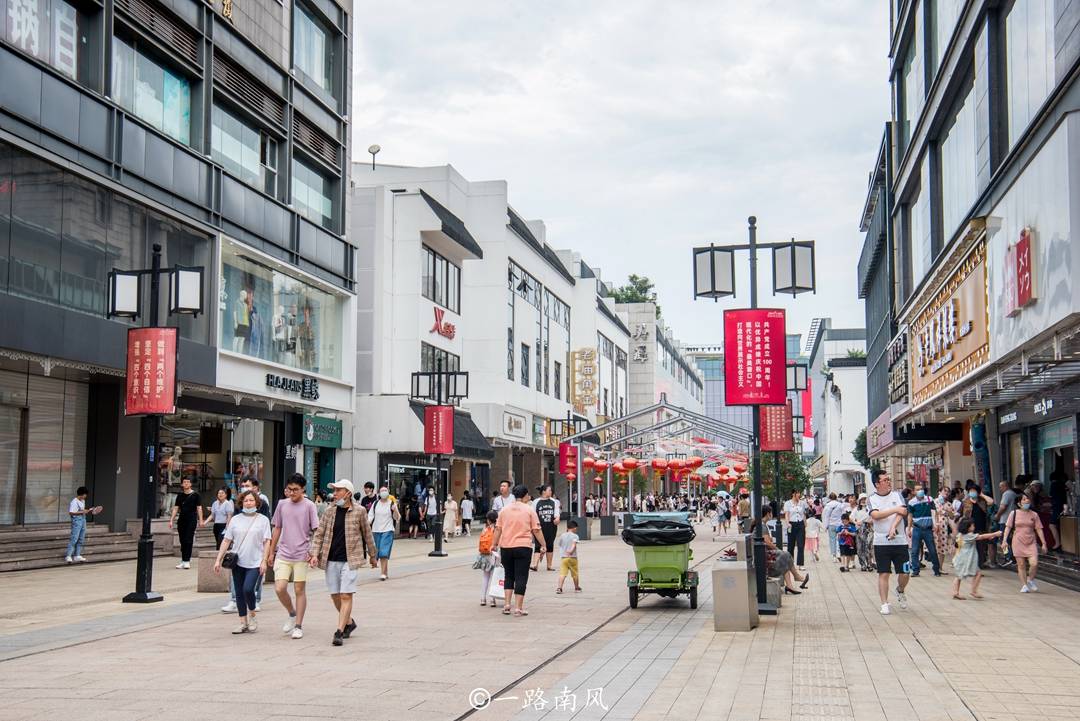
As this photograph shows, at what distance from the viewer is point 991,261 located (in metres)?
17.2

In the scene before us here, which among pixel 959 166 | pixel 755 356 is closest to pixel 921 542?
pixel 959 166

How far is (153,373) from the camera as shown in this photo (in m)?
16.5

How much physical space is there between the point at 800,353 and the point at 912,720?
186432mm

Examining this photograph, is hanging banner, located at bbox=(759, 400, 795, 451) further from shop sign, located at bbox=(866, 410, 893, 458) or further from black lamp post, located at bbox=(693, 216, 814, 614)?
black lamp post, located at bbox=(693, 216, 814, 614)

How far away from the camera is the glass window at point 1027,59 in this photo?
50.1ft

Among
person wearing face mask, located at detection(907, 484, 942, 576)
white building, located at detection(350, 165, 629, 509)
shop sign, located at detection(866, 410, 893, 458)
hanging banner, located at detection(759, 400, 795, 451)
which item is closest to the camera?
person wearing face mask, located at detection(907, 484, 942, 576)

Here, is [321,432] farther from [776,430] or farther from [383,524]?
[383,524]

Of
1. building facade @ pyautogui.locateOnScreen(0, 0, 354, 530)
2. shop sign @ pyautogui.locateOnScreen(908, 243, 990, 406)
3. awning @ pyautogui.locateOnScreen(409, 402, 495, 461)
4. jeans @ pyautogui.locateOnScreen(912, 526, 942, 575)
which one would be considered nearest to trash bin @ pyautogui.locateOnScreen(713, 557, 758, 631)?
shop sign @ pyautogui.locateOnScreen(908, 243, 990, 406)

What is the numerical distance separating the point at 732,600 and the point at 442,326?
99.9 feet

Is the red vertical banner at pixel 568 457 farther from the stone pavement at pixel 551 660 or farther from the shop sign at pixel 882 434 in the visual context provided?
the stone pavement at pixel 551 660

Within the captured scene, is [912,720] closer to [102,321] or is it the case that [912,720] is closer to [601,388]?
[102,321]

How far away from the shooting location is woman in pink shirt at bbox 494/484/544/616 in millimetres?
14398

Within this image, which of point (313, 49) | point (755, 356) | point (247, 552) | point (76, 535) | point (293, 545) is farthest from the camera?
point (313, 49)

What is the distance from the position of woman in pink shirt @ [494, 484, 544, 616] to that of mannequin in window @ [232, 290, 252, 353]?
49.0 feet
